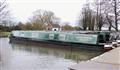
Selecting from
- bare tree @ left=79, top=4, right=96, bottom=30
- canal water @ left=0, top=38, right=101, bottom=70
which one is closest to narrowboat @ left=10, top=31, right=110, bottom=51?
canal water @ left=0, top=38, right=101, bottom=70

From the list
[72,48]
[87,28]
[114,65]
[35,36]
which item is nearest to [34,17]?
[87,28]

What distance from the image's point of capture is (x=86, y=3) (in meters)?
37.4

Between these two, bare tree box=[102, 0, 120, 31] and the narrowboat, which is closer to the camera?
the narrowboat

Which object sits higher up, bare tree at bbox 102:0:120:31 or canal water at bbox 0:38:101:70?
bare tree at bbox 102:0:120:31

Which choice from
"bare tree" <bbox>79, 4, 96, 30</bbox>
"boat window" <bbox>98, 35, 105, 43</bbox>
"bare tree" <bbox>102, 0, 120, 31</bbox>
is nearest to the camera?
"boat window" <bbox>98, 35, 105, 43</bbox>

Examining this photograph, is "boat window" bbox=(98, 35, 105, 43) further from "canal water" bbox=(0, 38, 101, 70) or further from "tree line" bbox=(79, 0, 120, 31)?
"tree line" bbox=(79, 0, 120, 31)

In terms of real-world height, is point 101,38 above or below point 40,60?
above

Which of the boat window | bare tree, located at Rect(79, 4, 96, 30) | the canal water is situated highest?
bare tree, located at Rect(79, 4, 96, 30)

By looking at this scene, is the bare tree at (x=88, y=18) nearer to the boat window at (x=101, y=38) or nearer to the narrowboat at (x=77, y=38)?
the narrowboat at (x=77, y=38)

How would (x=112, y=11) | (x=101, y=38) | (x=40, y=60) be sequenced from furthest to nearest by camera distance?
(x=112, y=11)
(x=101, y=38)
(x=40, y=60)

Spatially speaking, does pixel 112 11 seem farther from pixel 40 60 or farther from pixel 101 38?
pixel 40 60

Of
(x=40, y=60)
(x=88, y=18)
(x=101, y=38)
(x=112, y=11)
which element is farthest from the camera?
(x=88, y=18)

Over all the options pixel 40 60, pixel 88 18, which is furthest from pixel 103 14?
pixel 40 60

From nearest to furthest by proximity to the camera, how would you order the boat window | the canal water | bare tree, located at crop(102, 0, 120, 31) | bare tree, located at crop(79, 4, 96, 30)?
1. the canal water
2. the boat window
3. bare tree, located at crop(102, 0, 120, 31)
4. bare tree, located at crop(79, 4, 96, 30)
